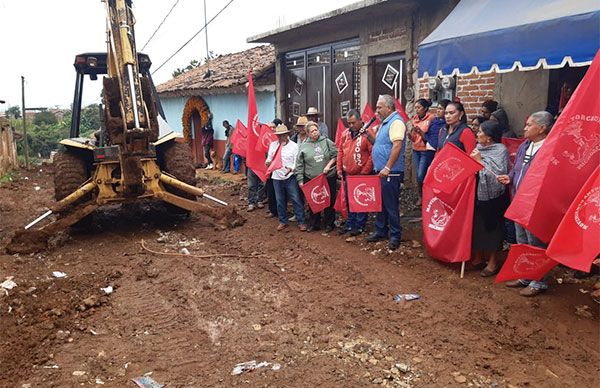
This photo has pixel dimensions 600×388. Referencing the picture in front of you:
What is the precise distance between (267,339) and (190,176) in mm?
3883

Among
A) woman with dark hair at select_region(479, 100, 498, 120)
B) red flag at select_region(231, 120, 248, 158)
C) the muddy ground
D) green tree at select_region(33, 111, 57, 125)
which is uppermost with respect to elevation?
green tree at select_region(33, 111, 57, 125)

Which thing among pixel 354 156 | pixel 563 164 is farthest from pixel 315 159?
pixel 563 164

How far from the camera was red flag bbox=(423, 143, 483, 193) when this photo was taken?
15.2 ft

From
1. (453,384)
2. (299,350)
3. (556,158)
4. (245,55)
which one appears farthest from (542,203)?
(245,55)

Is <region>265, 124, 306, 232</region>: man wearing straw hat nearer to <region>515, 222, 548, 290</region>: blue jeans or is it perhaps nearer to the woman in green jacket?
the woman in green jacket

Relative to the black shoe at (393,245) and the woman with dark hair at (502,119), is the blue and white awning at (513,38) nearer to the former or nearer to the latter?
the woman with dark hair at (502,119)

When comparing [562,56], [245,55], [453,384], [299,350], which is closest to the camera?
[453,384]

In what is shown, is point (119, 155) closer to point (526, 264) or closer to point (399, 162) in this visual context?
point (399, 162)

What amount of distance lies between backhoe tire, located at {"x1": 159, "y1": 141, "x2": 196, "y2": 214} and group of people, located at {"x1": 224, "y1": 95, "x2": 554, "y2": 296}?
1.20 m

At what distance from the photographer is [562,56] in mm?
4352

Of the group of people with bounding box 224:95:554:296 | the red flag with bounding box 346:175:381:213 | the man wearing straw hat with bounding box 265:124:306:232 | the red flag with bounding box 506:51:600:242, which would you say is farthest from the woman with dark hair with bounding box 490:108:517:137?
the man wearing straw hat with bounding box 265:124:306:232

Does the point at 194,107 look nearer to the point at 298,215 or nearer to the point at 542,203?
the point at 298,215

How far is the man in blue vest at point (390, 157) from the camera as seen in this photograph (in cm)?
555

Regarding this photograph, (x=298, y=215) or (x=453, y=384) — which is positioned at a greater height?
(x=298, y=215)
